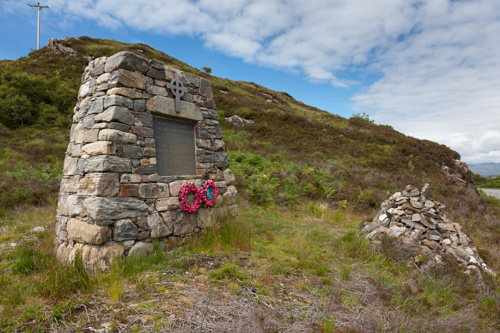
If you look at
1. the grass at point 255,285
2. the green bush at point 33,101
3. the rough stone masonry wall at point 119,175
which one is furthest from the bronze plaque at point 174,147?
the green bush at point 33,101

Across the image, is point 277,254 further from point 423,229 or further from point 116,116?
point 116,116

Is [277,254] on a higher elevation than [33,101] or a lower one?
lower

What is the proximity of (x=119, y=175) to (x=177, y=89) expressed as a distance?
6.44 ft

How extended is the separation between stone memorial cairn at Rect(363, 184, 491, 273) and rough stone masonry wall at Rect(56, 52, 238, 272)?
4.07 m

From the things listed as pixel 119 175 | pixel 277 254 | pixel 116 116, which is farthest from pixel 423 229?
pixel 116 116

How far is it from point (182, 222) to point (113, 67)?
9.43 feet

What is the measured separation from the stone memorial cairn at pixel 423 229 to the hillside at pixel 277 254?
54 cm

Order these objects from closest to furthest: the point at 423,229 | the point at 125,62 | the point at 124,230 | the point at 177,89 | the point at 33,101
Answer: the point at 124,230 < the point at 125,62 < the point at 177,89 < the point at 423,229 < the point at 33,101

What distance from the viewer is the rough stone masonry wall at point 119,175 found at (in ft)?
13.0

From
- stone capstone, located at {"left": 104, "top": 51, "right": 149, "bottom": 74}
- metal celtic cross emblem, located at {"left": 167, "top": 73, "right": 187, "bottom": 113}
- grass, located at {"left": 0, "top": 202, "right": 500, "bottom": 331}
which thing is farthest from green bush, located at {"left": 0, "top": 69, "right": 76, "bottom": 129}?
metal celtic cross emblem, located at {"left": 167, "top": 73, "right": 187, "bottom": 113}

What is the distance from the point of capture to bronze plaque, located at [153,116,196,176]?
16.0 ft

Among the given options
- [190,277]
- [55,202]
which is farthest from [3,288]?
[55,202]

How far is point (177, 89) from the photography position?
5.12m

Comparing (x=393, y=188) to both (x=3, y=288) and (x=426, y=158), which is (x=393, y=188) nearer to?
Result: (x=426, y=158)
